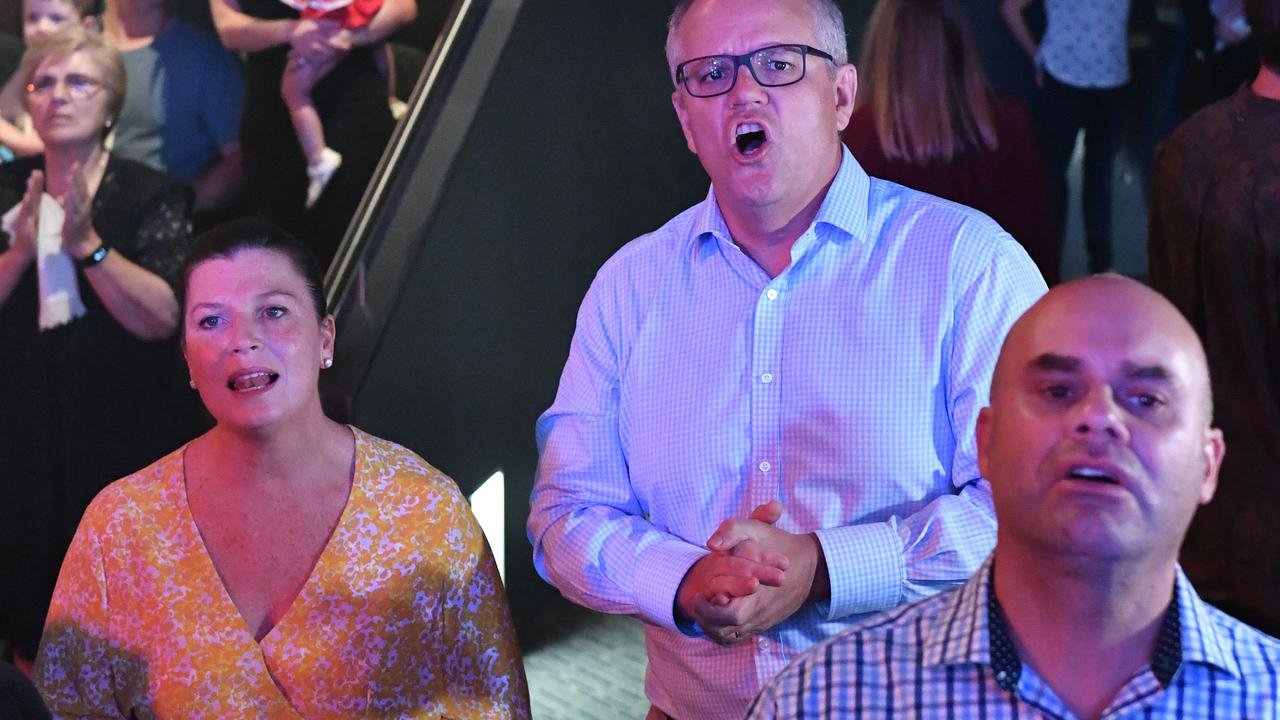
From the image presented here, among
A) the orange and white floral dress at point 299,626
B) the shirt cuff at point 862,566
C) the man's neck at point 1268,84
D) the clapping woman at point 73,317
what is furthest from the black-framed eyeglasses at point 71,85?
the man's neck at point 1268,84

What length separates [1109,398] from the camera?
1247mm

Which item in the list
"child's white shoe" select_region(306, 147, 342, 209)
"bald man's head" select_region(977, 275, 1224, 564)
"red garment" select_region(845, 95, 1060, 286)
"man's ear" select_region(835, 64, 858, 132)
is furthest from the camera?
"child's white shoe" select_region(306, 147, 342, 209)

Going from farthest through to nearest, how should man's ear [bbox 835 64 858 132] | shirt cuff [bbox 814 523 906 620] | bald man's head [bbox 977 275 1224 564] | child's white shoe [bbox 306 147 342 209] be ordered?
1. child's white shoe [bbox 306 147 342 209]
2. man's ear [bbox 835 64 858 132]
3. shirt cuff [bbox 814 523 906 620]
4. bald man's head [bbox 977 275 1224 564]

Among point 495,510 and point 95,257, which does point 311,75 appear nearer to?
point 95,257

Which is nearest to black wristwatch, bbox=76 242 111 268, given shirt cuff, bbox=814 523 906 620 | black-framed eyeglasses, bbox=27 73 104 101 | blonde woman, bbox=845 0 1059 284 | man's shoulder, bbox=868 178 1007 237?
black-framed eyeglasses, bbox=27 73 104 101

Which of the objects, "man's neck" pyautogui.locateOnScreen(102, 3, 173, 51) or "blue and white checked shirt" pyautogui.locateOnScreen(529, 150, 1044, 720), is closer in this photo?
"blue and white checked shirt" pyautogui.locateOnScreen(529, 150, 1044, 720)

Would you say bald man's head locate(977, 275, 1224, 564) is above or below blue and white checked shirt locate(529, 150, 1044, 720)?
above

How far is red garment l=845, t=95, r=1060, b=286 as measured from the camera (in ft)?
10.2

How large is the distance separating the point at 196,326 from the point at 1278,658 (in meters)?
1.56

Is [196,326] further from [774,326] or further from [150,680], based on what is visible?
[774,326]

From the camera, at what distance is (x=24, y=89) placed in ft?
11.6

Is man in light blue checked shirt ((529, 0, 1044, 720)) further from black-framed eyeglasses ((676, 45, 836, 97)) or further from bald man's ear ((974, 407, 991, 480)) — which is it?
bald man's ear ((974, 407, 991, 480))

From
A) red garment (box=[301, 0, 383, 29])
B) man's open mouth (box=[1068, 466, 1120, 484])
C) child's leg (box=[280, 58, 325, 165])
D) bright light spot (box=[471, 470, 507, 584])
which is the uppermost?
man's open mouth (box=[1068, 466, 1120, 484])

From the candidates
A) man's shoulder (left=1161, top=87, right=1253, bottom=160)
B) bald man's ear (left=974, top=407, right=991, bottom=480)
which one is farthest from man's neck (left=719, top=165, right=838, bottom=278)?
man's shoulder (left=1161, top=87, right=1253, bottom=160)
